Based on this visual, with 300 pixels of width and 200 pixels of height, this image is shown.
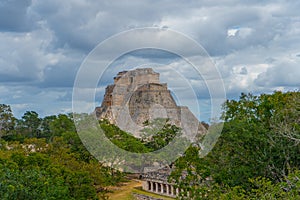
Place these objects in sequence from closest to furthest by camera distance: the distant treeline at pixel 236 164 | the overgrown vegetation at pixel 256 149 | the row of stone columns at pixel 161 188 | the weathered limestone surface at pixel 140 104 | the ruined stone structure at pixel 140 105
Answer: the distant treeline at pixel 236 164 → the overgrown vegetation at pixel 256 149 → the row of stone columns at pixel 161 188 → the ruined stone structure at pixel 140 105 → the weathered limestone surface at pixel 140 104

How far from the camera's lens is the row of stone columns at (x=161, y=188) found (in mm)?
30100

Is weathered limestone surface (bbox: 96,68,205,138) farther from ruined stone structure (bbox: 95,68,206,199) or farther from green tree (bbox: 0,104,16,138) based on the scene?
green tree (bbox: 0,104,16,138)

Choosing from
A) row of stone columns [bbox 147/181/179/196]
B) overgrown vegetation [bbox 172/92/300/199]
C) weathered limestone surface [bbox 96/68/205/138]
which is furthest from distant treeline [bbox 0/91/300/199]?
weathered limestone surface [bbox 96/68/205/138]

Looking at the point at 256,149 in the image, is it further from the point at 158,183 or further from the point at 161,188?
the point at 158,183

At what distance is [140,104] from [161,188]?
21952mm

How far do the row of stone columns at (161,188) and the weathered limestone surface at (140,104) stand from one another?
15547 mm

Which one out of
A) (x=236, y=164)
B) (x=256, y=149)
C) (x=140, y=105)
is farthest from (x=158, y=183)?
(x=140, y=105)

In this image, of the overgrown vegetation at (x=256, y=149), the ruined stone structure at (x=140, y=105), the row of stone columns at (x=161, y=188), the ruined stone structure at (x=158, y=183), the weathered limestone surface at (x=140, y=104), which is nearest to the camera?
the overgrown vegetation at (x=256, y=149)

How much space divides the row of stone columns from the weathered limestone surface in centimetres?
1555

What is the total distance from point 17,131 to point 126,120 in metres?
14.9

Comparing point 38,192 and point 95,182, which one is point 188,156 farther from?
point 95,182

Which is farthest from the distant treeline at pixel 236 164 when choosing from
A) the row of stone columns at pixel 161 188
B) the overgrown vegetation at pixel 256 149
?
the row of stone columns at pixel 161 188

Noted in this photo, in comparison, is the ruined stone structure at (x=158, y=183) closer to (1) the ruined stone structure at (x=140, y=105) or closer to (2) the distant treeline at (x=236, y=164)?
(2) the distant treeline at (x=236, y=164)

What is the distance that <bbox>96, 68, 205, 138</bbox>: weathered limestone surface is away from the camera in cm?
4991
